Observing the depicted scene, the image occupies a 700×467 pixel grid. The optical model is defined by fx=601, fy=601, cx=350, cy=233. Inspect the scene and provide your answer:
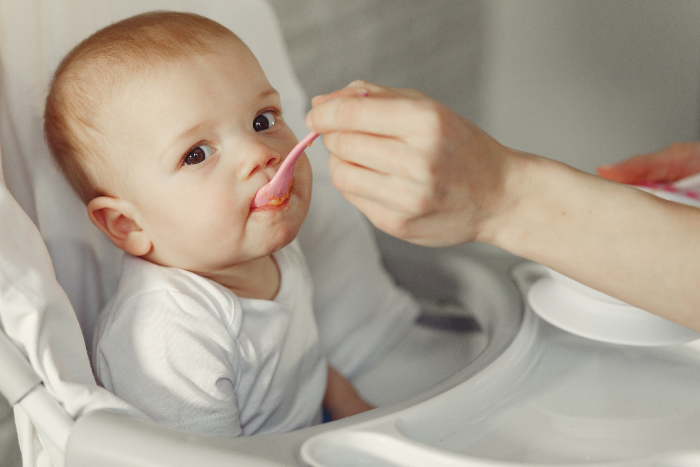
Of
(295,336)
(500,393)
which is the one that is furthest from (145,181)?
(500,393)

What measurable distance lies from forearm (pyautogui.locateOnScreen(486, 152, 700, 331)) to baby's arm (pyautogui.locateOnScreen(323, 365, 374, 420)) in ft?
1.30

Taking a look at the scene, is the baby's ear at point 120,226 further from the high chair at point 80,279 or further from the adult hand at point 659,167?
the adult hand at point 659,167

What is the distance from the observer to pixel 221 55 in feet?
2.05

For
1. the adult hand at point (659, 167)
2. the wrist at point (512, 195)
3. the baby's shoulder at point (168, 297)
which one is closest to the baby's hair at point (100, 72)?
the baby's shoulder at point (168, 297)

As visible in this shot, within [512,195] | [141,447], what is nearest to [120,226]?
[141,447]

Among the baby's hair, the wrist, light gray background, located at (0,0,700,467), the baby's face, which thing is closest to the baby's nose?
the baby's face

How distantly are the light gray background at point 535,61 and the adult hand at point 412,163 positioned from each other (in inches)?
26.8

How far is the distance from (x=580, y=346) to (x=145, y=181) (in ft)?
1.66

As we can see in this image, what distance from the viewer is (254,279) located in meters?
0.73

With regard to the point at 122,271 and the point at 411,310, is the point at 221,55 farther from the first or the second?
the point at 411,310

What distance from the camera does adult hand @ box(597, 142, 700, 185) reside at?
36.4 inches

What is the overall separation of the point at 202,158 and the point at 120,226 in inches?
5.4

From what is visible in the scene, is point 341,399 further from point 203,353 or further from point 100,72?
point 100,72

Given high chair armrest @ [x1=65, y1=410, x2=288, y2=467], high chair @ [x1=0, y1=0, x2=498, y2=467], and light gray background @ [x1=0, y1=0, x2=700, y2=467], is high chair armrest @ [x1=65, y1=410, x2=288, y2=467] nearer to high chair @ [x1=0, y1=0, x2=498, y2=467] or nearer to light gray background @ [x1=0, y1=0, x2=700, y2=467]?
high chair @ [x1=0, y1=0, x2=498, y2=467]
